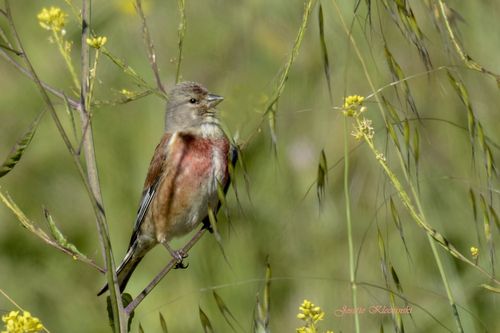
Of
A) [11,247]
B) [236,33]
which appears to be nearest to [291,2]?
[236,33]

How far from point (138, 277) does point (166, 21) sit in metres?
1.75

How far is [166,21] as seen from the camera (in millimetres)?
3381

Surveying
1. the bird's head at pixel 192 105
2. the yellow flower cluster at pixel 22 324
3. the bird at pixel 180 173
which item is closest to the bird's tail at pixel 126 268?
the bird at pixel 180 173

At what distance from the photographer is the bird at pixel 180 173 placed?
268cm

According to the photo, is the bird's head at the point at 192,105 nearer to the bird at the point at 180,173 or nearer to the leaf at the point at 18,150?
the bird at the point at 180,173

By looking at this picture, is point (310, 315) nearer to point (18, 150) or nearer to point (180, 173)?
point (18, 150)

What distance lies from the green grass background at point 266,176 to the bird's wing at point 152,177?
0.52 feet

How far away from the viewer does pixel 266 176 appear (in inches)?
112

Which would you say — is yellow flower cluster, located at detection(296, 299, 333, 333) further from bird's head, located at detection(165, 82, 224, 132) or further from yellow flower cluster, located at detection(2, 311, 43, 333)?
bird's head, located at detection(165, 82, 224, 132)

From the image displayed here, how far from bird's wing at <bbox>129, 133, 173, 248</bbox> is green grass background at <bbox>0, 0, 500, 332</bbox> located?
160mm

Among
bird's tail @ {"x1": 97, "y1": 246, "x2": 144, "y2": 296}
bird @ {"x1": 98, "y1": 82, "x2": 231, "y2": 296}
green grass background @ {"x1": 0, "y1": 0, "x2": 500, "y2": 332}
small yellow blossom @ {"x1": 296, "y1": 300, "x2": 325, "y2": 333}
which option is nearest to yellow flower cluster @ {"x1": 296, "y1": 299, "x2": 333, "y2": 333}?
small yellow blossom @ {"x1": 296, "y1": 300, "x2": 325, "y2": 333}

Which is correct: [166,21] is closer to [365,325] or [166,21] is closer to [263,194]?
[263,194]

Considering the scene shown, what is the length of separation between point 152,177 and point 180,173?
285 mm

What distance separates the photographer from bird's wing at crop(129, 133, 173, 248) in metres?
2.91
